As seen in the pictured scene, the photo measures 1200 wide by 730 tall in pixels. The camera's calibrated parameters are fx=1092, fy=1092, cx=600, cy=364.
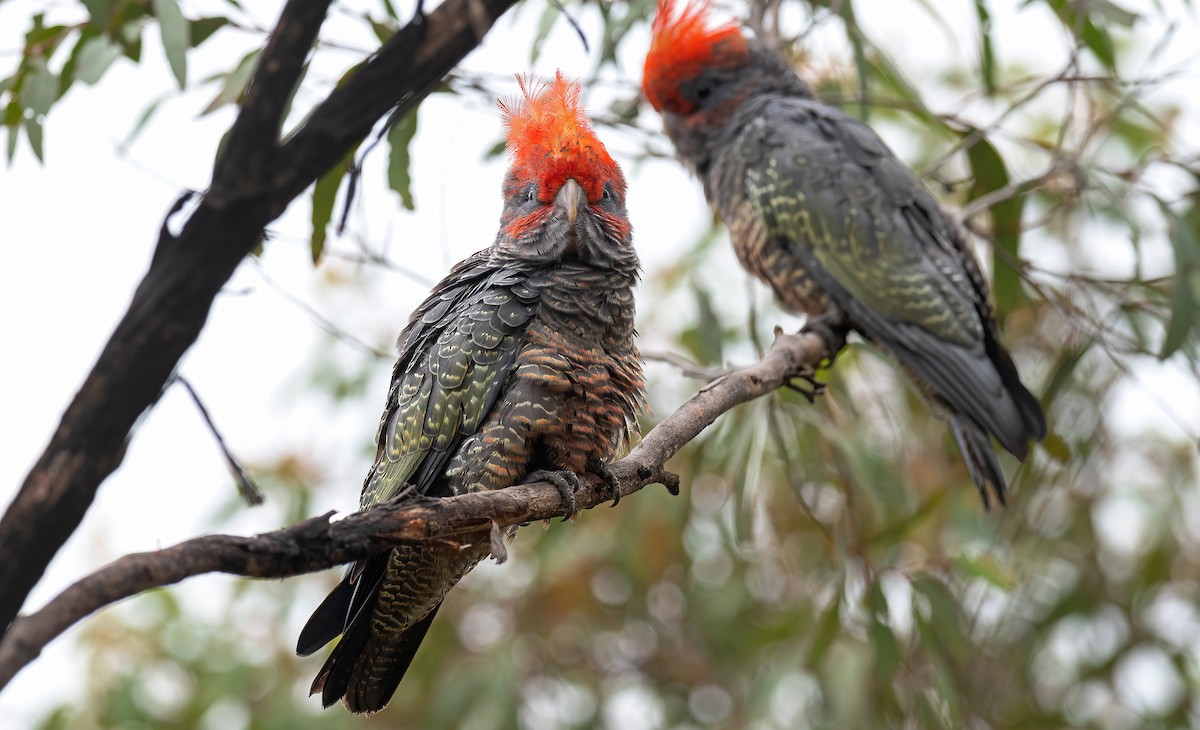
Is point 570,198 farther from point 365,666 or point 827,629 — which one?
point 827,629

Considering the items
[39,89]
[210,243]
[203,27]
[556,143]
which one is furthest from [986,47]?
[210,243]

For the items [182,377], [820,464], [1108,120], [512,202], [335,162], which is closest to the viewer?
[335,162]

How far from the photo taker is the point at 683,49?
3.91m

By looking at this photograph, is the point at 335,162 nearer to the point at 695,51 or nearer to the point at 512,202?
the point at 512,202

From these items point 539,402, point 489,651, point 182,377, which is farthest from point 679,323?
point 182,377

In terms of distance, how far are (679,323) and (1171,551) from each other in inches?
101

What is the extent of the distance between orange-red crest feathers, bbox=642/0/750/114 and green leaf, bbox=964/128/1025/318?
0.91 m

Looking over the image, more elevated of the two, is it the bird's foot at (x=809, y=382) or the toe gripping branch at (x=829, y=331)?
the toe gripping branch at (x=829, y=331)

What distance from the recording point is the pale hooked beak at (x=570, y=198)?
231 cm

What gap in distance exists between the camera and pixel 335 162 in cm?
104

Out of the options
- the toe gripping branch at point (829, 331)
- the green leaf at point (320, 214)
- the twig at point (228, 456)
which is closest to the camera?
the twig at point (228, 456)

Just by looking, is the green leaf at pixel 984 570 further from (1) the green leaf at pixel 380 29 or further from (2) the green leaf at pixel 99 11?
(2) the green leaf at pixel 99 11

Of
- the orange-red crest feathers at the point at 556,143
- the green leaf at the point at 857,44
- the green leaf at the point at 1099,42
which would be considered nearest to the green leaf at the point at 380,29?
the orange-red crest feathers at the point at 556,143

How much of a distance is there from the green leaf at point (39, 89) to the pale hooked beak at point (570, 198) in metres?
1.45
